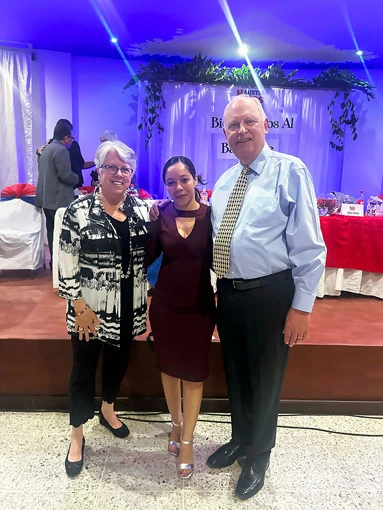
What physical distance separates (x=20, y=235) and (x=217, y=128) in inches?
126

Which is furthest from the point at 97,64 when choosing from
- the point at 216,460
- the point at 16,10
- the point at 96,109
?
the point at 216,460

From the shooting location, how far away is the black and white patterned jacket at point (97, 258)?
4.89ft

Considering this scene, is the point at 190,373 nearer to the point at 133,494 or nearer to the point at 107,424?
the point at 133,494

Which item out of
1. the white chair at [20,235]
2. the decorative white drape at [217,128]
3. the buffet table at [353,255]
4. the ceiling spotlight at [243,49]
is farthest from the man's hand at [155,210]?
the ceiling spotlight at [243,49]

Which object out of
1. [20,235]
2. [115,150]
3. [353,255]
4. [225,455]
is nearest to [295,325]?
[225,455]

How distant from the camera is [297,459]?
68.2 inches

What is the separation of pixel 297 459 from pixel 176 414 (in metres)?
0.57

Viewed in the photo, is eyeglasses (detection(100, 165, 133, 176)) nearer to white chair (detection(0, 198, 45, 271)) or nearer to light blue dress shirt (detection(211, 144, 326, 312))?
light blue dress shirt (detection(211, 144, 326, 312))

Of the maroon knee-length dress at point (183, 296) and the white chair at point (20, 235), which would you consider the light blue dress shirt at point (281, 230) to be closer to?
the maroon knee-length dress at point (183, 296)

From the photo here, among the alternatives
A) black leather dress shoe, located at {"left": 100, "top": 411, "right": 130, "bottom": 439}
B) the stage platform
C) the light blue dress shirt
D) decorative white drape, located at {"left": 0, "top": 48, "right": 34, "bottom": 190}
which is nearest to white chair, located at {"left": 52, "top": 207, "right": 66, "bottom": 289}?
the stage platform

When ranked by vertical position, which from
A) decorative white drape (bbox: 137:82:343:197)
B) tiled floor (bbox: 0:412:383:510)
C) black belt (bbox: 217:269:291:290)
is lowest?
tiled floor (bbox: 0:412:383:510)

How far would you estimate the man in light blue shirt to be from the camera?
4.46 ft

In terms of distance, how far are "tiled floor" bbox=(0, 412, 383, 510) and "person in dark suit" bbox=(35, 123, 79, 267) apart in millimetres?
1976

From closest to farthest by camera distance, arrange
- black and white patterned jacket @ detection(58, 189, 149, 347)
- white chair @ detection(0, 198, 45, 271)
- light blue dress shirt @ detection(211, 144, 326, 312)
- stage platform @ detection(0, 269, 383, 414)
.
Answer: light blue dress shirt @ detection(211, 144, 326, 312), black and white patterned jacket @ detection(58, 189, 149, 347), stage platform @ detection(0, 269, 383, 414), white chair @ detection(0, 198, 45, 271)
